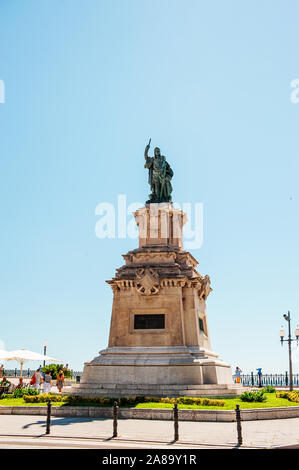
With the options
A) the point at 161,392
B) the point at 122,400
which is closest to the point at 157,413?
the point at 122,400

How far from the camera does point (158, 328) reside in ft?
80.4

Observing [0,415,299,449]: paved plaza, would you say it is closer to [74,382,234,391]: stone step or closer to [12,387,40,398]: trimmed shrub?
[74,382,234,391]: stone step

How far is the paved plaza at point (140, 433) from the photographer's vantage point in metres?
12.1

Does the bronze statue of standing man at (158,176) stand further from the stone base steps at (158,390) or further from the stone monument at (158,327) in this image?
the stone base steps at (158,390)

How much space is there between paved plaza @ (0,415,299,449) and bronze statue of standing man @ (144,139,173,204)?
16.3 metres

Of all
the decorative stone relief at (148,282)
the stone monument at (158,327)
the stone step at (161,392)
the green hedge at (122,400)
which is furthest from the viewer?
the decorative stone relief at (148,282)

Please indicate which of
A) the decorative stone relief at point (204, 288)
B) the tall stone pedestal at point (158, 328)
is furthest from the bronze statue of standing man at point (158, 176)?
the decorative stone relief at point (204, 288)

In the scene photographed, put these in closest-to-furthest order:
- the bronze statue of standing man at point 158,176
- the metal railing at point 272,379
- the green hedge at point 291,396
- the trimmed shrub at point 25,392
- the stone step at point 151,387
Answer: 1. the stone step at point 151,387
2. the green hedge at point 291,396
3. the trimmed shrub at point 25,392
4. the bronze statue of standing man at point 158,176
5. the metal railing at point 272,379

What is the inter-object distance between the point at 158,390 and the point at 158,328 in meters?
3.94

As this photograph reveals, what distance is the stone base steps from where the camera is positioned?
21000 millimetres
